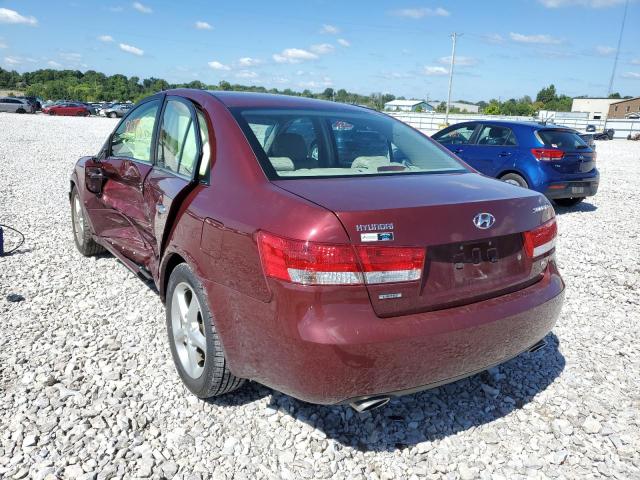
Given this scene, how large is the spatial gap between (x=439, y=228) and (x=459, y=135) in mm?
8241

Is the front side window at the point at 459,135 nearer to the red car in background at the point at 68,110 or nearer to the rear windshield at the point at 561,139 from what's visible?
the rear windshield at the point at 561,139

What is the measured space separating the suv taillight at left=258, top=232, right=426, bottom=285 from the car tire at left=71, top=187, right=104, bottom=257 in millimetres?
3684

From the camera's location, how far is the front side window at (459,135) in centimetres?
966

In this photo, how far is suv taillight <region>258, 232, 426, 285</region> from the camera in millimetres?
2006

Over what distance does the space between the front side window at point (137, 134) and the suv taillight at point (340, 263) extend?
6.49 ft

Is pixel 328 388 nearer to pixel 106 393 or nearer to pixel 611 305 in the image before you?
pixel 106 393

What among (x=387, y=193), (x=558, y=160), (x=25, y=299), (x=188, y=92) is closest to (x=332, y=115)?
(x=188, y=92)

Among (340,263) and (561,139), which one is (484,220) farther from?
(561,139)

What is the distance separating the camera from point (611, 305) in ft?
14.9

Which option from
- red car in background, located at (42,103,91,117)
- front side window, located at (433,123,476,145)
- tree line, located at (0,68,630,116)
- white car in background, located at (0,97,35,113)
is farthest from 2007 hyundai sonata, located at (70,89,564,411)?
tree line, located at (0,68,630,116)

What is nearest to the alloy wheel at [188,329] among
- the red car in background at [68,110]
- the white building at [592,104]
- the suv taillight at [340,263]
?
the suv taillight at [340,263]

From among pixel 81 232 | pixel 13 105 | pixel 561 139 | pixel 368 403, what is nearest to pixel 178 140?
pixel 368 403

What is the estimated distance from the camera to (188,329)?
2.91m

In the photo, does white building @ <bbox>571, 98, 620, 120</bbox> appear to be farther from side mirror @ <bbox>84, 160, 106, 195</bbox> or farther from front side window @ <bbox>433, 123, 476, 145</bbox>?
side mirror @ <bbox>84, 160, 106, 195</bbox>
